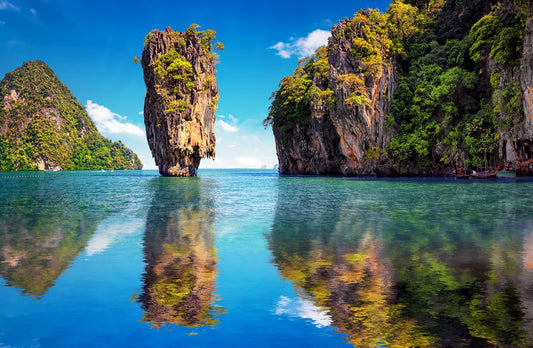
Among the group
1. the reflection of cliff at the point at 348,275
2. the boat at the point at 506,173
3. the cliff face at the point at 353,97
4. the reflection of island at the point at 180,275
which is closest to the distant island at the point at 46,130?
the cliff face at the point at 353,97

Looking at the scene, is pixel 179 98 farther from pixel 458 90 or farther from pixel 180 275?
pixel 180 275

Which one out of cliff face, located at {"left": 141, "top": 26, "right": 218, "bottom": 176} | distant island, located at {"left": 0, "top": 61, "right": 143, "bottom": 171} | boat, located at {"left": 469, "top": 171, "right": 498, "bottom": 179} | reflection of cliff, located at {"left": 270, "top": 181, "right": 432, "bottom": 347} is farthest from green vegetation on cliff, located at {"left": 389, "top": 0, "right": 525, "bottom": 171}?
distant island, located at {"left": 0, "top": 61, "right": 143, "bottom": 171}

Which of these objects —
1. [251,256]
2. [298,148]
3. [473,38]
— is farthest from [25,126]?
[251,256]

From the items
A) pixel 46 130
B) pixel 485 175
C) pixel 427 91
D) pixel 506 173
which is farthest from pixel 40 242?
pixel 46 130

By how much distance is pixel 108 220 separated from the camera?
1266cm

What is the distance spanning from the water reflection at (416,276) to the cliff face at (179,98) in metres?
39.8

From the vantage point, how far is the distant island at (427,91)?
31.5 meters

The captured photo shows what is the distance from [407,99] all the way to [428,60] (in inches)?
197

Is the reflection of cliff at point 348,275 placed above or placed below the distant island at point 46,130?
below

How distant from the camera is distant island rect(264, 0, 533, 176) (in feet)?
103

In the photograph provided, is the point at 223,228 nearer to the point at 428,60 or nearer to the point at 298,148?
the point at 428,60

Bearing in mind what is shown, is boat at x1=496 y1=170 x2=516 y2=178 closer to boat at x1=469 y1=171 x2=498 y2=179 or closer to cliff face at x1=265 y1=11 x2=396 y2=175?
boat at x1=469 y1=171 x2=498 y2=179

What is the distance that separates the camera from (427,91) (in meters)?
40.5

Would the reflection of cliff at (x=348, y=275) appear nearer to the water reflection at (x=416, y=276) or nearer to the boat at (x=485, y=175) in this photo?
the water reflection at (x=416, y=276)
